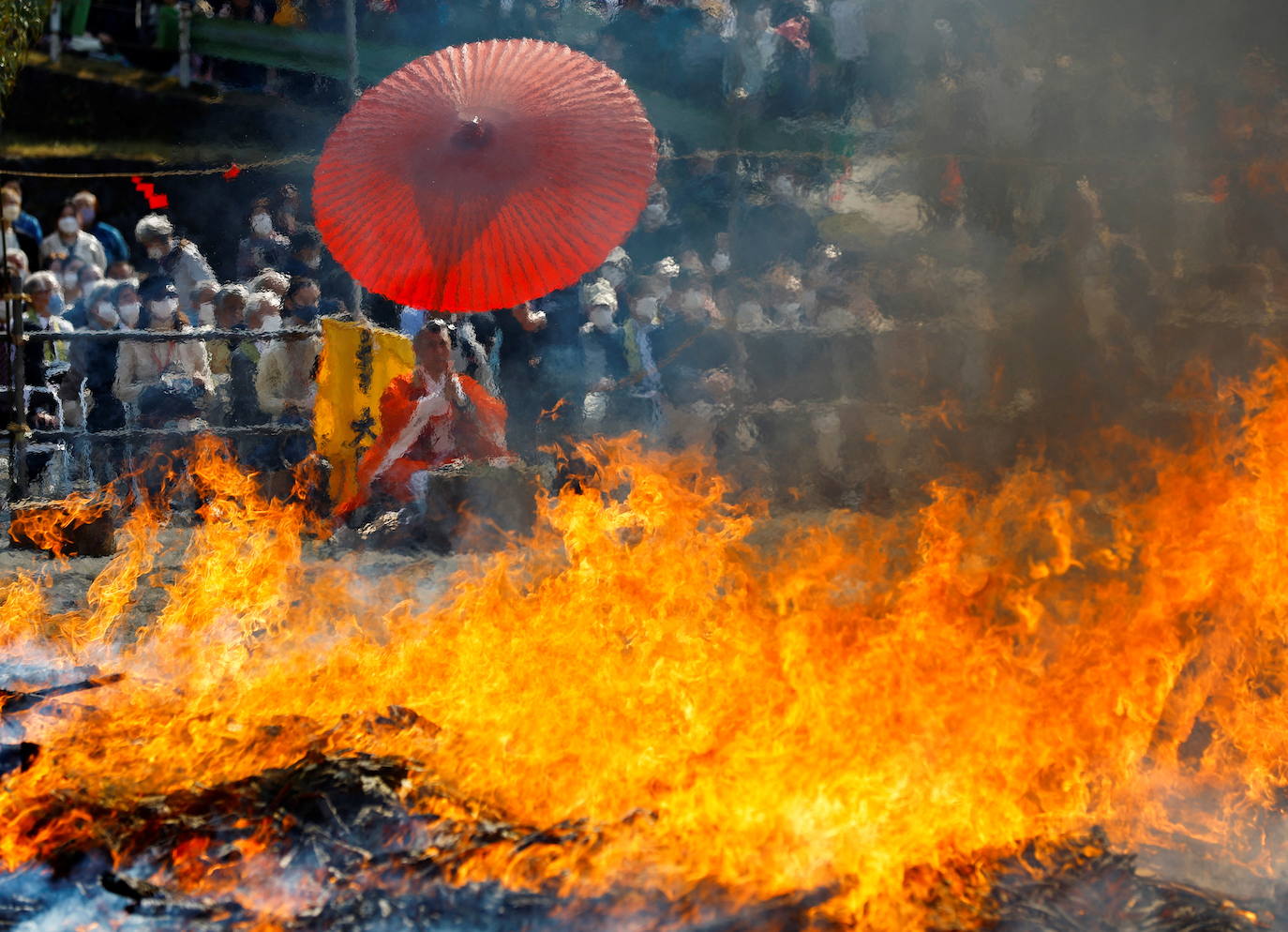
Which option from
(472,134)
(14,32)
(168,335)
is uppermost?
(14,32)

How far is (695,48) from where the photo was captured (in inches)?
435

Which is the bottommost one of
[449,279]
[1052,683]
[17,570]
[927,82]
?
[17,570]

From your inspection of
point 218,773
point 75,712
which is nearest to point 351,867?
point 218,773

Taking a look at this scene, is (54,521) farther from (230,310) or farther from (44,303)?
(44,303)

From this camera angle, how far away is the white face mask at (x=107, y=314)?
9.20 m

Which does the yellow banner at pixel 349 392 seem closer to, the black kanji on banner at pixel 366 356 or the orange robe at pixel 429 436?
the black kanji on banner at pixel 366 356

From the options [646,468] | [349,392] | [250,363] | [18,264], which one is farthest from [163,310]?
[646,468]

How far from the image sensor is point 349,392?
857 centimetres

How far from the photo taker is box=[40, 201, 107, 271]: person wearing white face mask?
10562mm

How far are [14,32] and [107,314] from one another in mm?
4514

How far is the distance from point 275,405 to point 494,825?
229 inches

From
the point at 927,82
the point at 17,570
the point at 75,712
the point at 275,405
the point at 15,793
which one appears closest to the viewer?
the point at 15,793

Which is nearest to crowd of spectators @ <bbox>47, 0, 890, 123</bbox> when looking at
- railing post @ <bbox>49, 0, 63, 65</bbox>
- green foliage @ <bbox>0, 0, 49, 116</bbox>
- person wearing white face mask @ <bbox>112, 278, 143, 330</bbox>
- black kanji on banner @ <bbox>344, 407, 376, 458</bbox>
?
green foliage @ <bbox>0, 0, 49, 116</bbox>

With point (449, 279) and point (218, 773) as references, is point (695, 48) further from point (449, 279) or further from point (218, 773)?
point (218, 773)
